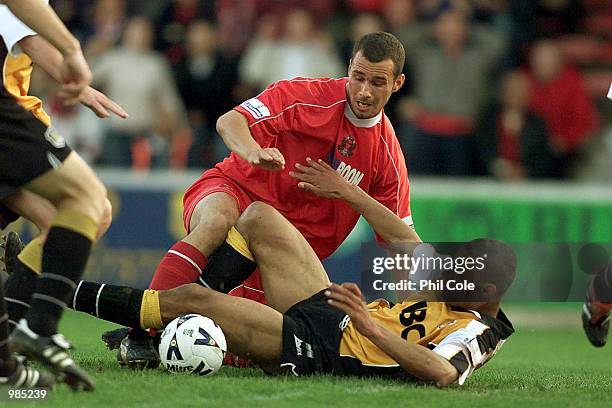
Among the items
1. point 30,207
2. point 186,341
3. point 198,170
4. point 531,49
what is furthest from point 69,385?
point 531,49

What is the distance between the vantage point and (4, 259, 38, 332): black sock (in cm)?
618

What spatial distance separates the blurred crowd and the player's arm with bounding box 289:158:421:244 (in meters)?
6.01

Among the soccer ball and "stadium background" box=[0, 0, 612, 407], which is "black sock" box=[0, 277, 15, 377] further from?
"stadium background" box=[0, 0, 612, 407]

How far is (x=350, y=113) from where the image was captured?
7609 mm

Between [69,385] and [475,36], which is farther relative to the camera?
[475,36]

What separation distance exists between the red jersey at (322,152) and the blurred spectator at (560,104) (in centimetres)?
623

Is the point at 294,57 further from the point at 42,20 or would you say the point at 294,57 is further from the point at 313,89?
the point at 42,20

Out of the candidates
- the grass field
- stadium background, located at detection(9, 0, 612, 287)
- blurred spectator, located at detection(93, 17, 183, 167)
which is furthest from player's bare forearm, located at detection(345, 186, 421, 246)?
blurred spectator, located at detection(93, 17, 183, 167)

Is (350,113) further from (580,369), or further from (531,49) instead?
(531,49)

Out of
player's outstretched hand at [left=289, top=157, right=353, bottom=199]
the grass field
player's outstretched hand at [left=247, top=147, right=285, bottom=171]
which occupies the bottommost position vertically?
the grass field

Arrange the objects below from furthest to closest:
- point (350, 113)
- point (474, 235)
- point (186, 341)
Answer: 1. point (474, 235)
2. point (350, 113)
3. point (186, 341)

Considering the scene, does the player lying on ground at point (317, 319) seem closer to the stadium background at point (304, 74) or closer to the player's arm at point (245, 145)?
the player's arm at point (245, 145)

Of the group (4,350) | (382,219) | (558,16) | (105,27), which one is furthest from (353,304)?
(558,16)

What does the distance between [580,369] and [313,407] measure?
10.5ft
